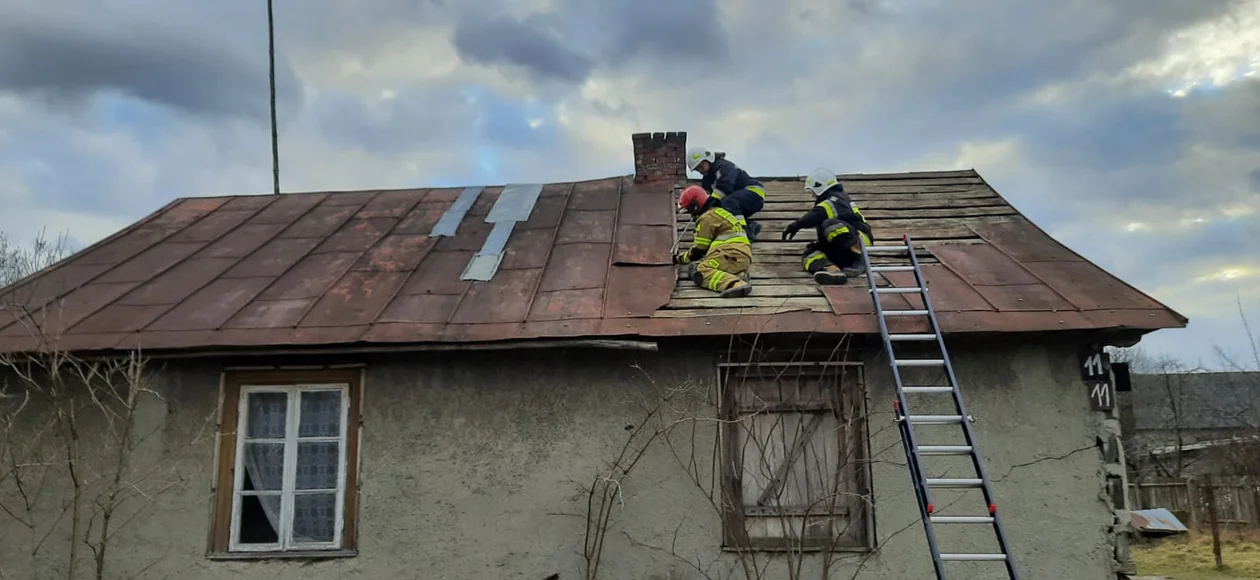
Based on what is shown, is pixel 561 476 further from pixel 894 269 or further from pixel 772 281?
pixel 894 269

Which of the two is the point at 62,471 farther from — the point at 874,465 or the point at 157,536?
the point at 874,465

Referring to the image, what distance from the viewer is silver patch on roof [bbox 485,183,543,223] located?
759 centimetres

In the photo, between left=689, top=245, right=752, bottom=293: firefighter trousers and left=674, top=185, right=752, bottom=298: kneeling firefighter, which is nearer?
left=674, top=185, right=752, bottom=298: kneeling firefighter

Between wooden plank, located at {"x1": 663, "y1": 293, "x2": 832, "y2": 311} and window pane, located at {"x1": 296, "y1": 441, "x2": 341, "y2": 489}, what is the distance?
2505mm

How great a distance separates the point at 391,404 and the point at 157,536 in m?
1.77

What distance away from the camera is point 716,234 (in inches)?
246

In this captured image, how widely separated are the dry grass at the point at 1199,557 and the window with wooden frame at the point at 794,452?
7.69 m

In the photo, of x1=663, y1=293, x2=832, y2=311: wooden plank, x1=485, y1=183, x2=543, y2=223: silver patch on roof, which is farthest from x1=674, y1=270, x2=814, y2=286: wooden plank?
x1=485, y1=183, x2=543, y2=223: silver patch on roof

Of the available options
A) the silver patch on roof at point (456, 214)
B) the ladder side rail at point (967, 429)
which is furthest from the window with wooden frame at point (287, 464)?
the ladder side rail at point (967, 429)

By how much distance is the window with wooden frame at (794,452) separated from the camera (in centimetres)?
527

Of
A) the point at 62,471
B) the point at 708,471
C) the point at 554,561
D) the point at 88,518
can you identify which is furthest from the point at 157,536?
the point at 708,471

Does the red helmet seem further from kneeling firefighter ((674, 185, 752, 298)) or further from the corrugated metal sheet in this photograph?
the corrugated metal sheet

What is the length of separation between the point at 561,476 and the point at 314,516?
174cm

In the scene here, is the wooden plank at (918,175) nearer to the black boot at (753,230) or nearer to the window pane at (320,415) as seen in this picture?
the black boot at (753,230)
